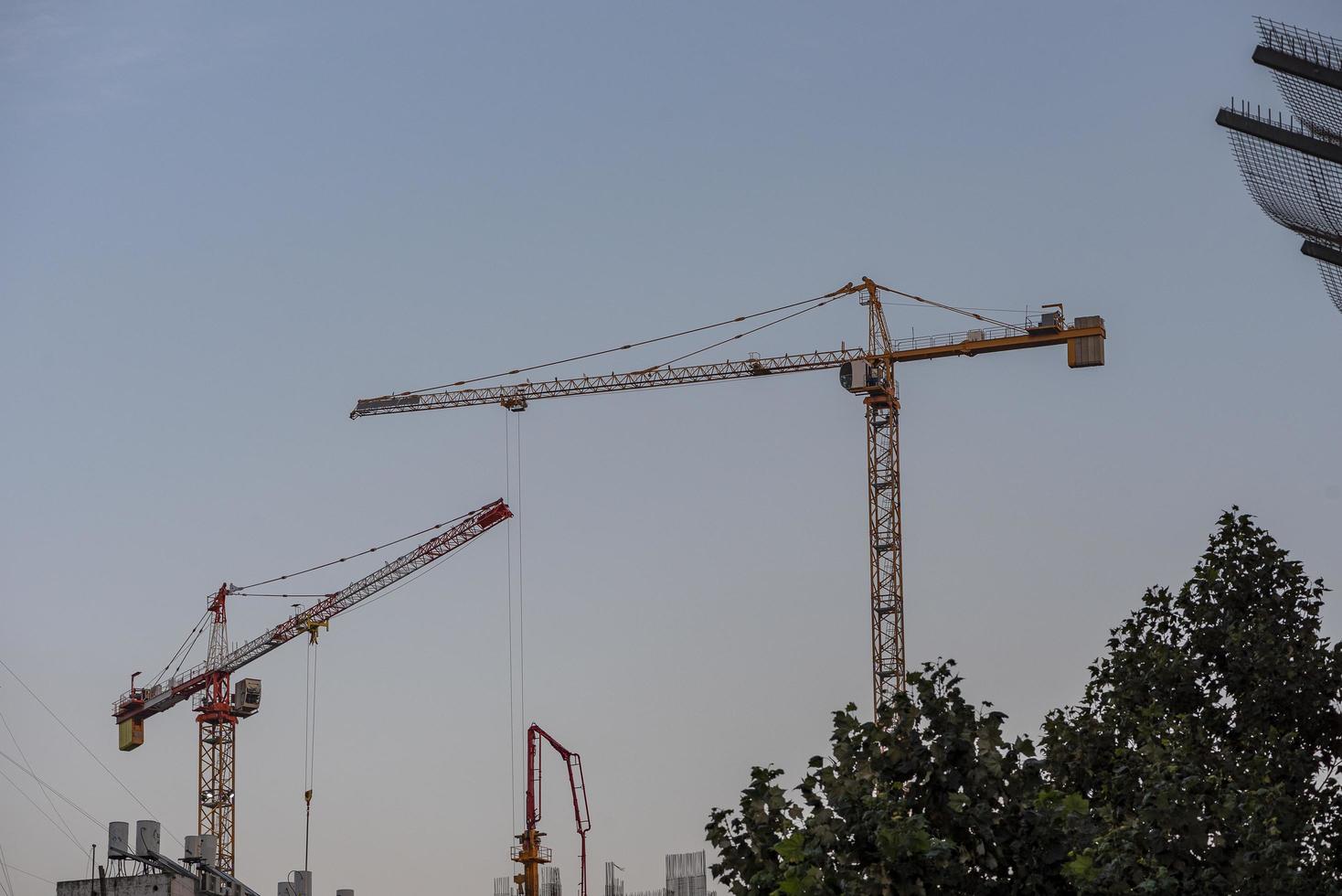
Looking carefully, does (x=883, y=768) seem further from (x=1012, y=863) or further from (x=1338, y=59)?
(x=1338, y=59)

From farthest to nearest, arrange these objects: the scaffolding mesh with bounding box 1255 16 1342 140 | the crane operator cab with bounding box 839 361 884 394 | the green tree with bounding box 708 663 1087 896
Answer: the crane operator cab with bounding box 839 361 884 394 → the scaffolding mesh with bounding box 1255 16 1342 140 → the green tree with bounding box 708 663 1087 896

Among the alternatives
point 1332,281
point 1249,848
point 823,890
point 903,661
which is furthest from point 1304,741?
point 903,661

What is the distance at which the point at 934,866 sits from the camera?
127 feet

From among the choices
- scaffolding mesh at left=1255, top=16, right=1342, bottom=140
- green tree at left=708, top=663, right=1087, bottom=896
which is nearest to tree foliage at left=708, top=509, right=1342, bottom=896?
green tree at left=708, top=663, right=1087, bottom=896

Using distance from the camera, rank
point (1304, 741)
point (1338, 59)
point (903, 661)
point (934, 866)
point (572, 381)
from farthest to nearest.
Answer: point (572, 381)
point (903, 661)
point (1338, 59)
point (1304, 741)
point (934, 866)

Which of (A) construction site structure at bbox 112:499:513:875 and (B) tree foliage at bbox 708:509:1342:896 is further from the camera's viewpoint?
(A) construction site structure at bbox 112:499:513:875

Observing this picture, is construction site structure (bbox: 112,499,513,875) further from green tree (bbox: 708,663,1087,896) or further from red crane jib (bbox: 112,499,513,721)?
green tree (bbox: 708,663,1087,896)

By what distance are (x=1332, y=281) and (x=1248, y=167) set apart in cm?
595

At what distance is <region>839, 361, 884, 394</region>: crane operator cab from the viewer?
452 feet

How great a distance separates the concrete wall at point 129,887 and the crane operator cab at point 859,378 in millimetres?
62281

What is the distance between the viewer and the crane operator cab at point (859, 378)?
452 ft

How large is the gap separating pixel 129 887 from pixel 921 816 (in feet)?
212

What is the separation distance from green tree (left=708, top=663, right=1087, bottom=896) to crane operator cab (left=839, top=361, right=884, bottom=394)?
96318mm

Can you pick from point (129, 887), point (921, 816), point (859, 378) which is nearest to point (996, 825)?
point (921, 816)
